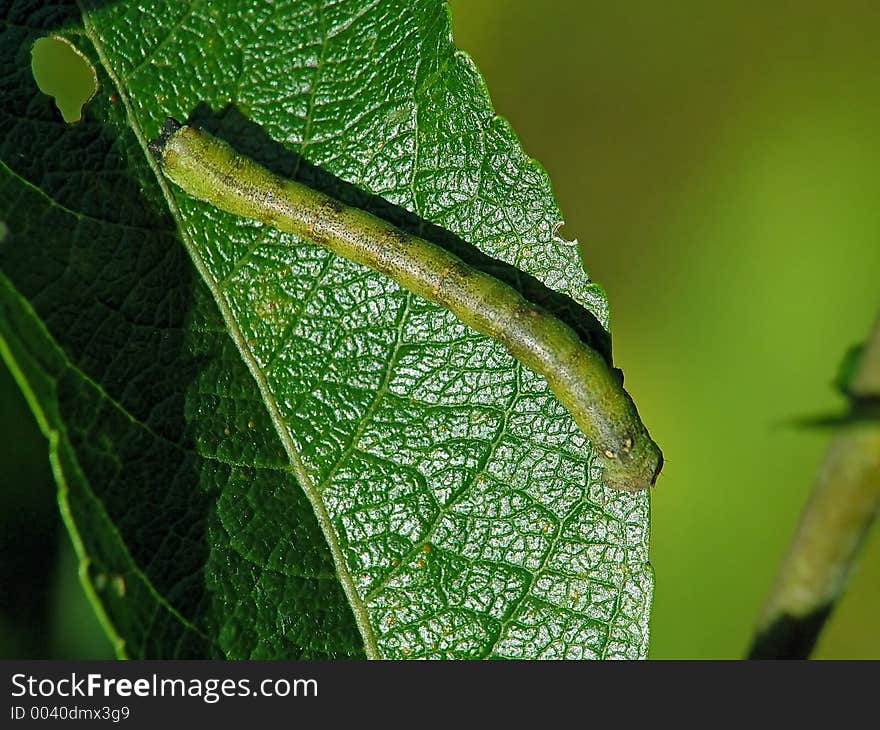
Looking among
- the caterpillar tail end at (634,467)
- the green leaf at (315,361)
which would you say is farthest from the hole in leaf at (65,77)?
the caterpillar tail end at (634,467)

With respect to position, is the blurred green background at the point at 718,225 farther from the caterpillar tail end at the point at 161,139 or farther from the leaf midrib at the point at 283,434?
the caterpillar tail end at the point at 161,139

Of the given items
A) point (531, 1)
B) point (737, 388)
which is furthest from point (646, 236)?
point (531, 1)

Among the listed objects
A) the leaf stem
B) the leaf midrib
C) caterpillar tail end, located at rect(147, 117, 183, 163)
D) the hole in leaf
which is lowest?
the leaf stem

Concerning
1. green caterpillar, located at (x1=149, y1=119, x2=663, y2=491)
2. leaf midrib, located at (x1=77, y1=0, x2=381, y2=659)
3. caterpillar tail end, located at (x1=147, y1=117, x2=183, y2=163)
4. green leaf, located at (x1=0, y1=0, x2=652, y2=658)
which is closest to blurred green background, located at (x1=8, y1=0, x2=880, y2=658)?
green caterpillar, located at (x1=149, y1=119, x2=663, y2=491)

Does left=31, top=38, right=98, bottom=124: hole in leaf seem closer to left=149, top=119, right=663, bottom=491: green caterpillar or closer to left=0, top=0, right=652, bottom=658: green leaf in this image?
left=0, top=0, right=652, bottom=658: green leaf

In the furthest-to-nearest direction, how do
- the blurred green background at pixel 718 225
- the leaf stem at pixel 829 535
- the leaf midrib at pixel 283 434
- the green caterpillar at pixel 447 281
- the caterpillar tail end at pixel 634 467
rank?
the blurred green background at pixel 718 225
the green caterpillar at pixel 447 281
the caterpillar tail end at pixel 634 467
the leaf midrib at pixel 283 434
the leaf stem at pixel 829 535
